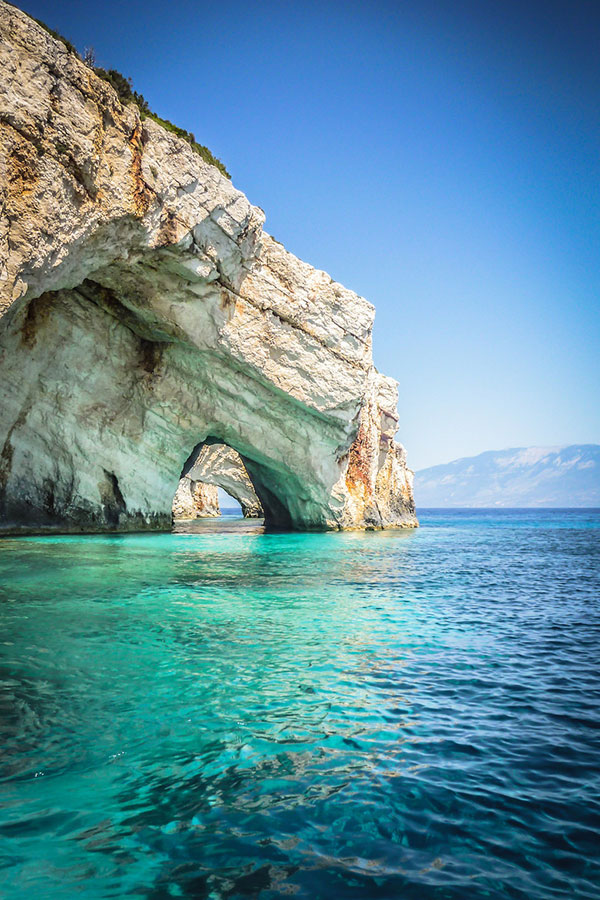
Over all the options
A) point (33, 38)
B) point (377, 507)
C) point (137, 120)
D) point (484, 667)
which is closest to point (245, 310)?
point (137, 120)

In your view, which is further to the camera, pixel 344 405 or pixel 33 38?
pixel 344 405

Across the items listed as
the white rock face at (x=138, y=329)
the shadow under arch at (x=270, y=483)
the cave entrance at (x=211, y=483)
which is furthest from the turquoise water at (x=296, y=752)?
the cave entrance at (x=211, y=483)

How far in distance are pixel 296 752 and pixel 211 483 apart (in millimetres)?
55435

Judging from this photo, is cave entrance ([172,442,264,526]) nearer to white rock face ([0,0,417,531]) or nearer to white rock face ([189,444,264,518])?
white rock face ([189,444,264,518])

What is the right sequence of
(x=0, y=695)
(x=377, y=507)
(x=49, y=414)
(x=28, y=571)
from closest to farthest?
1. (x=0, y=695)
2. (x=28, y=571)
3. (x=49, y=414)
4. (x=377, y=507)

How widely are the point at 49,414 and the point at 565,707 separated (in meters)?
21.2

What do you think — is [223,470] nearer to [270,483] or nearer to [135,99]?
[270,483]

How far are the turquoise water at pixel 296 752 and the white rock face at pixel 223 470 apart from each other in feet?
139

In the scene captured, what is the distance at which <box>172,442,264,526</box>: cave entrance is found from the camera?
52844 millimetres

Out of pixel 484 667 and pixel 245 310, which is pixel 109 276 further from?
pixel 484 667

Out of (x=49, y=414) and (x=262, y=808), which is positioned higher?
(x=49, y=414)

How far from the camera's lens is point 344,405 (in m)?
27.0

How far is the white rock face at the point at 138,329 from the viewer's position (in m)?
13.7

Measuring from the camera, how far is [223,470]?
5522 cm
